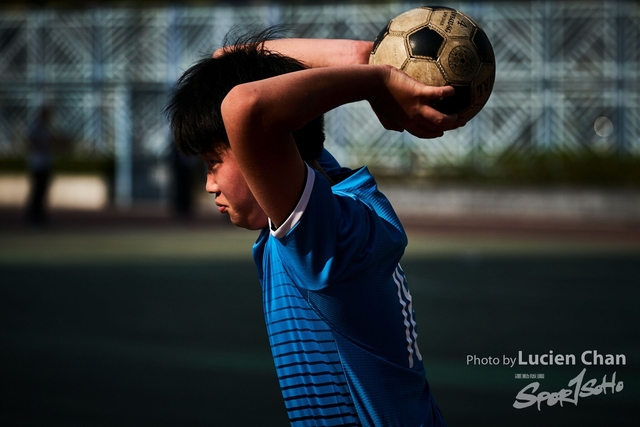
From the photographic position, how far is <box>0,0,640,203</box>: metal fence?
80.7ft

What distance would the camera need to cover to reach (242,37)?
2.79m

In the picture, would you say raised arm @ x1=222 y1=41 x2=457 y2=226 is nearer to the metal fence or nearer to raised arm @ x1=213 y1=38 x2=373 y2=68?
raised arm @ x1=213 y1=38 x2=373 y2=68

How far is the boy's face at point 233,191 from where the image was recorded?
2408mm

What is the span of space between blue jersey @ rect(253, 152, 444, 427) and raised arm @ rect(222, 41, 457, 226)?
5 centimetres

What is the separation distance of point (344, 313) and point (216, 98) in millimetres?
612

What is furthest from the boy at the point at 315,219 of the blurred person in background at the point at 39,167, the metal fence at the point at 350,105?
the metal fence at the point at 350,105

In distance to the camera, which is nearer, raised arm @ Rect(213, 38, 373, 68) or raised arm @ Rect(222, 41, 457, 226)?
raised arm @ Rect(222, 41, 457, 226)

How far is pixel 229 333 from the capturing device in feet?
24.6

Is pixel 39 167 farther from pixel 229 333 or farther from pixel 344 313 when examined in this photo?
pixel 344 313

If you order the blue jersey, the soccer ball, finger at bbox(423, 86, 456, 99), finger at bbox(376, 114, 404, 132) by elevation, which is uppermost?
the soccer ball

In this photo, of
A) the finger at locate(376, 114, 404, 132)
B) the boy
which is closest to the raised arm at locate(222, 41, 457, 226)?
the boy

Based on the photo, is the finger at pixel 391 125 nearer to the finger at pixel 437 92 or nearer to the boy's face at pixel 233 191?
the finger at pixel 437 92

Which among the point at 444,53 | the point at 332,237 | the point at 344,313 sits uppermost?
the point at 444,53

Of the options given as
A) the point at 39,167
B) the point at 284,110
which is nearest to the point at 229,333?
the point at 284,110
